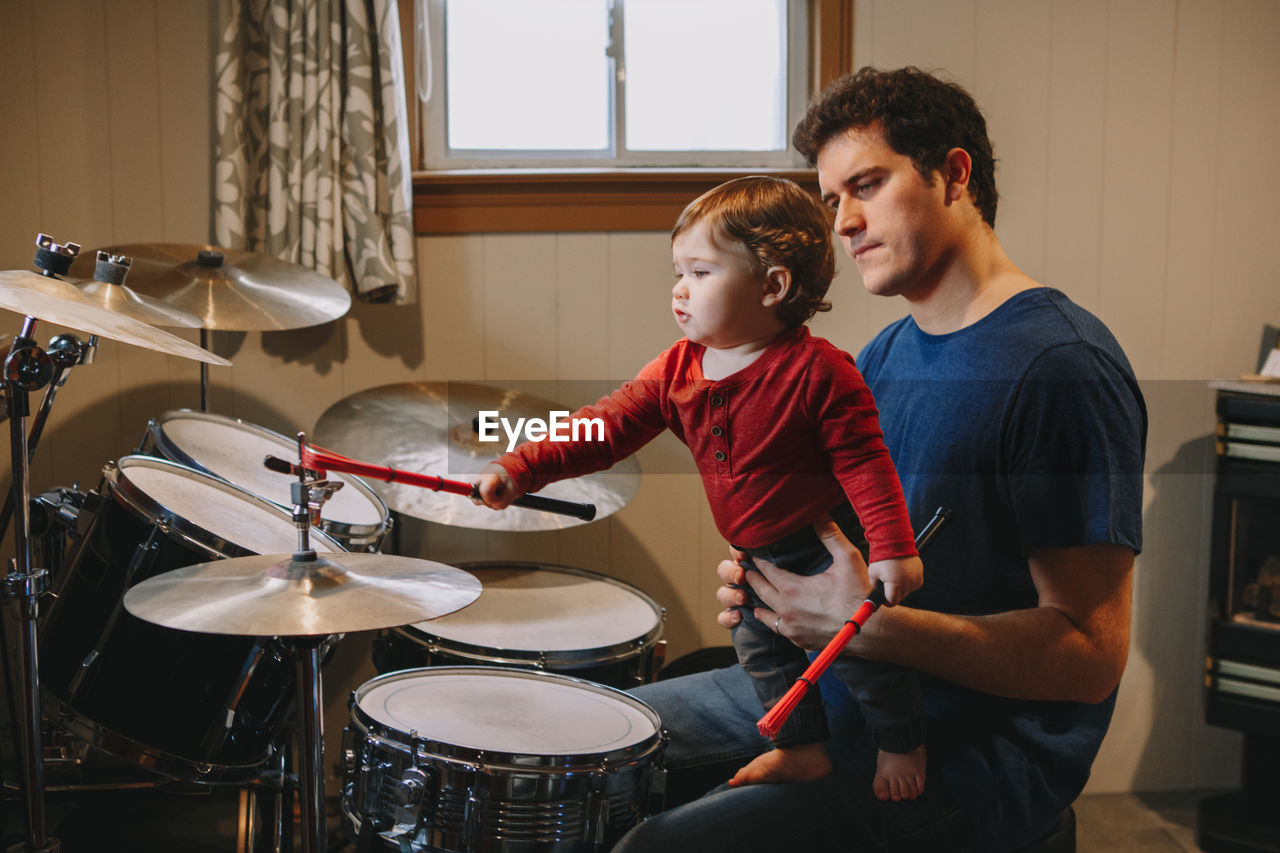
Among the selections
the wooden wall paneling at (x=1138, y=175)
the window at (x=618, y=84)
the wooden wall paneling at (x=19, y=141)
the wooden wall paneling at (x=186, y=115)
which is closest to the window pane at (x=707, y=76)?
the window at (x=618, y=84)

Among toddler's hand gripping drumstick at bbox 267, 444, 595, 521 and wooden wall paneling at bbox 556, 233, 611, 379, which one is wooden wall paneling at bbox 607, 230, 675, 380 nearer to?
wooden wall paneling at bbox 556, 233, 611, 379

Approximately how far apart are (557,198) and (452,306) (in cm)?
34

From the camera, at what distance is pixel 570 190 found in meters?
2.26

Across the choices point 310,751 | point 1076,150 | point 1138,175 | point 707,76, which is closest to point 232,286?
point 310,751

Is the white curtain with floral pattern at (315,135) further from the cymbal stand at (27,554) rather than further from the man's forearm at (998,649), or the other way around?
the man's forearm at (998,649)

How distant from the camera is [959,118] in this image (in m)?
1.27

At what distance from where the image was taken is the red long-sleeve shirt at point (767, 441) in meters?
1.04

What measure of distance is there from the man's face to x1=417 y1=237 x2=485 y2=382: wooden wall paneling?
44.7 inches

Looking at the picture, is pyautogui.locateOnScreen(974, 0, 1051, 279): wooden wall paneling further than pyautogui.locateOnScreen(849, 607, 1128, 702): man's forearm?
Yes

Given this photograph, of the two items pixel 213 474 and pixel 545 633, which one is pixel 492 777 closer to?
pixel 545 633

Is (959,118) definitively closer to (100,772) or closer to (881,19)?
(881,19)

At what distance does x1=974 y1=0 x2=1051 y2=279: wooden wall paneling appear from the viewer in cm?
232

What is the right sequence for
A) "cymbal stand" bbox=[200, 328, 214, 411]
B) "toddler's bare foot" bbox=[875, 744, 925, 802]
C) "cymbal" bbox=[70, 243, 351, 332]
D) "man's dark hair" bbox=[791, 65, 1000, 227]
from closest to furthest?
1. "toddler's bare foot" bbox=[875, 744, 925, 802]
2. "man's dark hair" bbox=[791, 65, 1000, 227]
3. "cymbal" bbox=[70, 243, 351, 332]
4. "cymbal stand" bbox=[200, 328, 214, 411]

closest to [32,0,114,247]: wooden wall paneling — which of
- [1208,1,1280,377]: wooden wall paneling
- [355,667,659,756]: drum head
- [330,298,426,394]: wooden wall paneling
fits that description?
[330,298,426,394]: wooden wall paneling
